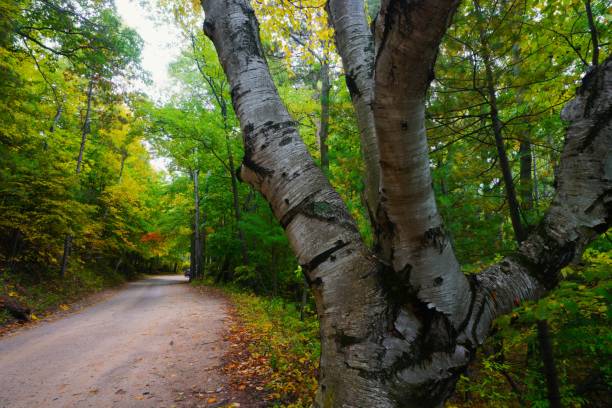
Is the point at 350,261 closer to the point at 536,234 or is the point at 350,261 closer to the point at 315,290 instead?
the point at 315,290

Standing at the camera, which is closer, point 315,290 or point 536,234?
point 315,290

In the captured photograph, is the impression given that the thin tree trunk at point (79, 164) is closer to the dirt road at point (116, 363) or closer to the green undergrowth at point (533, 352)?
the dirt road at point (116, 363)

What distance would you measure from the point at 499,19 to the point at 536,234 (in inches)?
104

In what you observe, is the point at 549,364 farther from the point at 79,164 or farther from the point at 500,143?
the point at 79,164

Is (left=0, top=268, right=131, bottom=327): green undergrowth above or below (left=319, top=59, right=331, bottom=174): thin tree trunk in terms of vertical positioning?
below

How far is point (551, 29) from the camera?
3119mm

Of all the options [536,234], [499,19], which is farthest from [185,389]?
[499,19]

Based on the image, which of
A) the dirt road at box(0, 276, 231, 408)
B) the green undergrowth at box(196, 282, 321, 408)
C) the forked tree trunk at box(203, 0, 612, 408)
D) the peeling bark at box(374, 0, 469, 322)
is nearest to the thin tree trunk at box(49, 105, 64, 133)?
the dirt road at box(0, 276, 231, 408)

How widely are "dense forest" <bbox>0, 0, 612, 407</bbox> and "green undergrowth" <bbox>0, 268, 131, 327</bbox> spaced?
8cm

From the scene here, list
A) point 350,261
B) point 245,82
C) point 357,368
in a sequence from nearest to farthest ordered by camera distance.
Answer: point 357,368
point 350,261
point 245,82

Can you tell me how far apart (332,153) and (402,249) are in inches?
326

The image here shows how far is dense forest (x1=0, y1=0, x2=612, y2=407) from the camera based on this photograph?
1.53 m

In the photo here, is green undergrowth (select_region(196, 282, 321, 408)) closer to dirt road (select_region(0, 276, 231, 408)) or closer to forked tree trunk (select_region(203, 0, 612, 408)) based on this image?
dirt road (select_region(0, 276, 231, 408))

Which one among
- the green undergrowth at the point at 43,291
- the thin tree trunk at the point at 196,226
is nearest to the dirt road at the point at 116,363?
the green undergrowth at the point at 43,291
